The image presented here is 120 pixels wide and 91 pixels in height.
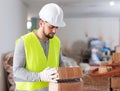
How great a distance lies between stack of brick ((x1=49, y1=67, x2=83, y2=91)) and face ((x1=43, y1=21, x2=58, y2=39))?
1.08ft

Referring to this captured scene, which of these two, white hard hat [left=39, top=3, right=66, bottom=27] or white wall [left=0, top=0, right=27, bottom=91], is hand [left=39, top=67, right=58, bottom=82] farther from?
white wall [left=0, top=0, right=27, bottom=91]

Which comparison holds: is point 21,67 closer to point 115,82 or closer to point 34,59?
point 34,59

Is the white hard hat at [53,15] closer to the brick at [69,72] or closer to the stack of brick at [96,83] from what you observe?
the brick at [69,72]

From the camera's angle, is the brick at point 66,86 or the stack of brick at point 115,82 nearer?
the brick at point 66,86

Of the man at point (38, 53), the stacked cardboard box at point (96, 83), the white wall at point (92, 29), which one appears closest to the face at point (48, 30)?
the man at point (38, 53)

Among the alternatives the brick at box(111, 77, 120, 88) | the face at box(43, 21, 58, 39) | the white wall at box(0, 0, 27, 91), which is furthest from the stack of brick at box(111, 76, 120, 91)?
the white wall at box(0, 0, 27, 91)

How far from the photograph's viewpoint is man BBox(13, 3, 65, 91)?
1.63 metres

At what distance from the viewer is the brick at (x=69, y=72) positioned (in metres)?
1.46

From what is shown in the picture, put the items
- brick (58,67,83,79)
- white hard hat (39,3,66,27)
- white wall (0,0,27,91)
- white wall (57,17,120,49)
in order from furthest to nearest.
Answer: white wall (57,17,120,49)
white wall (0,0,27,91)
white hard hat (39,3,66,27)
brick (58,67,83,79)

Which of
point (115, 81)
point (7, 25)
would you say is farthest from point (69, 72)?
point (7, 25)

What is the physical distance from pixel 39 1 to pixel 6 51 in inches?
89.3

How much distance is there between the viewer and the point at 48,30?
171 centimetres

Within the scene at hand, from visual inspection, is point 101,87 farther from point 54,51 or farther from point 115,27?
point 115,27

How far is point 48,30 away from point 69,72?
0.37 m
